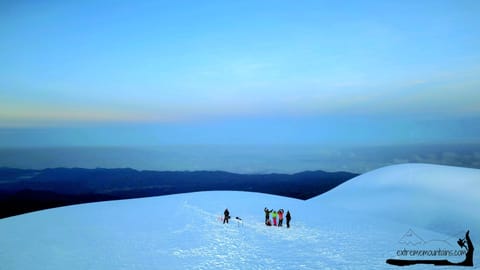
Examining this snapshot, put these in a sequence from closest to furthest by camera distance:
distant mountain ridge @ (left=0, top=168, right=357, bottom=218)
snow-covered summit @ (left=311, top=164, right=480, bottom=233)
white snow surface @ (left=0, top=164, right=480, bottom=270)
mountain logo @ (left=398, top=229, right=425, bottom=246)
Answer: white snow surface @ (left=0, top=164, right=480, bottom=270), mountain logo @ (left=398, top=229, right=425, bottom=246), snow-covered summit @ (left=311, top=164, right=480, bottom=233), distant mountain ridge @ (left=0, top=168, right=357, bottom=218)

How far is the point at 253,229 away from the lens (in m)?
23.2

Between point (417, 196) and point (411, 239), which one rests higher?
point (417, 196)

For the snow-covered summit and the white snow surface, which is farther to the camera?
the snow-covered summit

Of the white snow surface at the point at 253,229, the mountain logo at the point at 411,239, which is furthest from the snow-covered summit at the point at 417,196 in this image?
the mountain logo at the point at 411,239

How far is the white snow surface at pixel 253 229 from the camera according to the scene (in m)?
16.8

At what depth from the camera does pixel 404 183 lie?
34938 mm

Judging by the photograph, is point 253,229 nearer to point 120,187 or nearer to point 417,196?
point 417,196

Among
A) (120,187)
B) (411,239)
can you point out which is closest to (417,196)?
(411,239)

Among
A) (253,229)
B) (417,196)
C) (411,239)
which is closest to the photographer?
(411,239)

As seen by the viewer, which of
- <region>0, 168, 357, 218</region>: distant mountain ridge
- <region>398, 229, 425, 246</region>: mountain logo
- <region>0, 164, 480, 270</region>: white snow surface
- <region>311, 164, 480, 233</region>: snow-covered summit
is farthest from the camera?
<region>0, 168, 357, 218</region>: distant mountain ridge

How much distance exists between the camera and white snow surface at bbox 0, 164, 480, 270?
55.1 ft

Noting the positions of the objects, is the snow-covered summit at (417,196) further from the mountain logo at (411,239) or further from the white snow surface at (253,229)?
the mountain logo at (411,239)

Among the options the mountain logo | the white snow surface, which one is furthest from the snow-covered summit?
the mountain logo

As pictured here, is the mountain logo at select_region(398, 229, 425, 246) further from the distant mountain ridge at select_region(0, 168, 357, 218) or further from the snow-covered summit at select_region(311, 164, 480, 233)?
the distant mountain ridge at select_region(0, 168, 357, 218)
